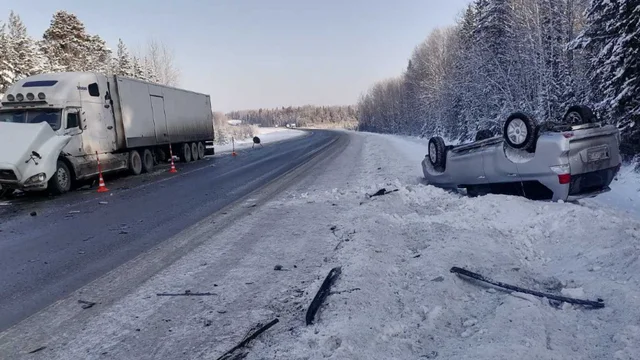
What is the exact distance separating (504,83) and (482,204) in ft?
A: 79.8

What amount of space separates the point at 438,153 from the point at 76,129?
11.4 meters

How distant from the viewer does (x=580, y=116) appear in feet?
24.0

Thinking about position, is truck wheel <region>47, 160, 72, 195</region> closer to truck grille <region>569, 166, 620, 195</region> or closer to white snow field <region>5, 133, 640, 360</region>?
white snow field <region>5, 133, 640, 360</region>

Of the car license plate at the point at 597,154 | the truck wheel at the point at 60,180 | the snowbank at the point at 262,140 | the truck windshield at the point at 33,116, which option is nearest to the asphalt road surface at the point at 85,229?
the truck wheel at the point at 60,180

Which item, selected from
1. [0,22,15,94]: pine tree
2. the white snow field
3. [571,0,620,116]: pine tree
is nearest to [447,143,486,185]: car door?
the white snow field

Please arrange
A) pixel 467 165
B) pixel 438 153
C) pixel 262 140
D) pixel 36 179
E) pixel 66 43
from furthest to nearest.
Answer: pixel 262 140 → pixel 66 43 → pixel 36 179 → pixel 438 153 → pixel 467 165

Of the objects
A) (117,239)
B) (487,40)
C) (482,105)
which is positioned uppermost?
(487,40)

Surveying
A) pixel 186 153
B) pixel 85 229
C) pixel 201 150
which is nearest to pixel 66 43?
pixel 201 150

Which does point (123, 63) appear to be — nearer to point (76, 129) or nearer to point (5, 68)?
point (5, 68)

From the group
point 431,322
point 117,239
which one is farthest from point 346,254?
point 117,239

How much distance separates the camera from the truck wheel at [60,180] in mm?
12281

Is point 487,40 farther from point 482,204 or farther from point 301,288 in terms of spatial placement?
point 301,288

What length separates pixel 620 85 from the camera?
1373 cm

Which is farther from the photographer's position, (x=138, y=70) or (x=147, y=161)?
(x=138, y=70)
